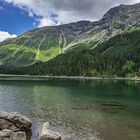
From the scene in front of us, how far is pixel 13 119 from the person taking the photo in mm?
50156

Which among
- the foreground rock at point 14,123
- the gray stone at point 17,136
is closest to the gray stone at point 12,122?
the foreground rock at point 14,123

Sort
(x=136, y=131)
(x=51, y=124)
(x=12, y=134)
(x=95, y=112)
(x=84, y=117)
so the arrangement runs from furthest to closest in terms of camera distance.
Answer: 1. (x=95, y=112)
2. (x=84, y=117)
3. (x=51, y=124)
4. (x=136, y=131)
5. (x=12, y=134)

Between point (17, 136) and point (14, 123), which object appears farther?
point (14, 123)

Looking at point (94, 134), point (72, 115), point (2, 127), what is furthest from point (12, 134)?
point (72, 115)

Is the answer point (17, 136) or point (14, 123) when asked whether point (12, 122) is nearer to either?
point (14, 123)

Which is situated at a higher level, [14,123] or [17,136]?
[14,123]

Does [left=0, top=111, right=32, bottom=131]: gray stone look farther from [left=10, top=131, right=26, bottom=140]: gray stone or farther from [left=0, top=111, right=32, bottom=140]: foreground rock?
[left=10, top=131, right=26, bottom=140]: gray stone

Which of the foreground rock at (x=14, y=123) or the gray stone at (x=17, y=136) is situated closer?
the gray stone at (x=17, y=136)

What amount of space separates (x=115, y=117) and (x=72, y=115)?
10.5 m

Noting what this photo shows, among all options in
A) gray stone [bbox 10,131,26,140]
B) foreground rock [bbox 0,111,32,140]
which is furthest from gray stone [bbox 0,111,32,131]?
gray stone [bbox 10,131,26,140]

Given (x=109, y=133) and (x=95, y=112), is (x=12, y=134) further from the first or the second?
(x=95, y=112)

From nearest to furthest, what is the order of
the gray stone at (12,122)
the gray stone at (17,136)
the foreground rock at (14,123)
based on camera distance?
the gray stone at (17,136)
the foreground rock at (14,123)
the gray stone at (12,122)

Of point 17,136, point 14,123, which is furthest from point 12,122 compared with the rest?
point 17,136

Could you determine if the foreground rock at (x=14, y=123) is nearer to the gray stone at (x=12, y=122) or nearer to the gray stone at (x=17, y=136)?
the gray stone at (x=12, y=122)
